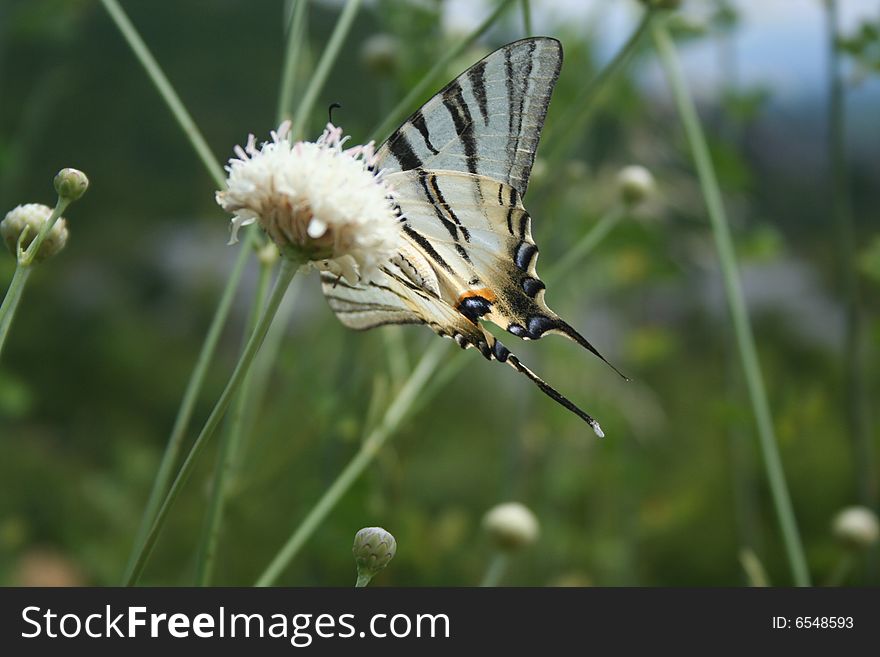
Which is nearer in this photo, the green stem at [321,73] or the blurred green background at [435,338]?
the green stem at [321,73]

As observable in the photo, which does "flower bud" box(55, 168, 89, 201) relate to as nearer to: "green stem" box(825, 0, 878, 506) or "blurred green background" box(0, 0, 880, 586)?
"blurred green background" box(0, 0, 880, 586)

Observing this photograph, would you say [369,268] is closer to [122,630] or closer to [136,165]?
[122,630]

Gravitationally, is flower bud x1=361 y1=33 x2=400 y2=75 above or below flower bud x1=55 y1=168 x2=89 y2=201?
above

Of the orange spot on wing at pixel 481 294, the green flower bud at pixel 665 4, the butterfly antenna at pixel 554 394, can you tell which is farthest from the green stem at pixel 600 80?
the butterfly antenna at pixel 554 394

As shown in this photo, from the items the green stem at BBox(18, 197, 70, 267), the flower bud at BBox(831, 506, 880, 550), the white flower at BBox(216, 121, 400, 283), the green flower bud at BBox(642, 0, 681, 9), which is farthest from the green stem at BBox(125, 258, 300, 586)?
the flower bud at BBox(831, 506, 880, 550)

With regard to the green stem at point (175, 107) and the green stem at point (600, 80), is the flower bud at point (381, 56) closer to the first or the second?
the green stem at point (600, 80)

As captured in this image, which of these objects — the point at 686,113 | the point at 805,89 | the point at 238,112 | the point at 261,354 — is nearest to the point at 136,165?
the point at 238,112
